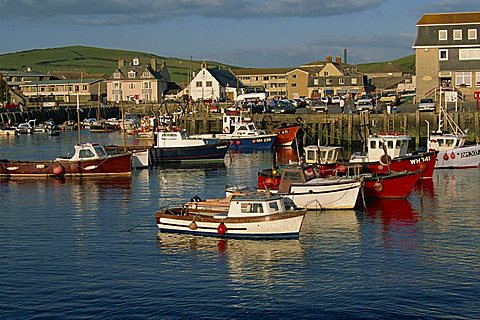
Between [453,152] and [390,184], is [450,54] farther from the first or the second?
[390,184]

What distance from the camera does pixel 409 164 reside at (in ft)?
149

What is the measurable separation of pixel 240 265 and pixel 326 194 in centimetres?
1006

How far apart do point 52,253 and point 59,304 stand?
6710 mm

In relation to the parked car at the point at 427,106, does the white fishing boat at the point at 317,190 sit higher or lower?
lower

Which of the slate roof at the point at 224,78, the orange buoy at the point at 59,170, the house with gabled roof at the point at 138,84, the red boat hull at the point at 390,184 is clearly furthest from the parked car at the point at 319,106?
the house with gabled roof at the point at 138,84

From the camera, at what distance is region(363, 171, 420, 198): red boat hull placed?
4072cm

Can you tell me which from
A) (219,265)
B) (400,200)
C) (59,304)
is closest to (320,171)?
(400,200)

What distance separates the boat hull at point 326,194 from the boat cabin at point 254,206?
17.5 feet

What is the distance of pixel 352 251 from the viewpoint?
30.4 metres

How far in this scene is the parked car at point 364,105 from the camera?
83488mm

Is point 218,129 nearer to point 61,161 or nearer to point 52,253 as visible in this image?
point 61,161

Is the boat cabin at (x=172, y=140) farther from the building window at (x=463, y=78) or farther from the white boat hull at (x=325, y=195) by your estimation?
the building window at (x=463, y=78)

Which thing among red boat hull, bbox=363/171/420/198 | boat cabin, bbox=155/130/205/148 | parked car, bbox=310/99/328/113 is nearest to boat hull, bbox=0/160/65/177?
boat cabin, bbox=155/130/205/148

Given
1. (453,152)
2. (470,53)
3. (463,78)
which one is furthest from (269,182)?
(470,53)
